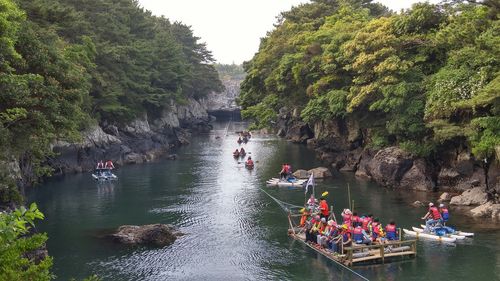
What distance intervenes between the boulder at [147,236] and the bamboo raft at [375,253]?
29.6 feet

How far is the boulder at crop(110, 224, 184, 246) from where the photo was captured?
92.3 ft

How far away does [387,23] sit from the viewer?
4297cm

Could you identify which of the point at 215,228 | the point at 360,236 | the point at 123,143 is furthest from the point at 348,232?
the point at 123,143

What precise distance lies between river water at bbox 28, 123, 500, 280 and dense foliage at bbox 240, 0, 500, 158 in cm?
556

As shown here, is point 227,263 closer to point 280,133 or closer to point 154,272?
point 154,272

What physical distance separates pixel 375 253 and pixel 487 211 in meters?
11.2

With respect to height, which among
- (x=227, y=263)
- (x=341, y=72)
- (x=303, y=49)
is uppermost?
(x=303, y=49)

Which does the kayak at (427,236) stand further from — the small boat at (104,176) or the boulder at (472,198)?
the small boat at (104,176)

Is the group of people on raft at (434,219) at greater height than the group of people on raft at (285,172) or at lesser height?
lesser

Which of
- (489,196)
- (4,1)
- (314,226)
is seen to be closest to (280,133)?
(489,196)

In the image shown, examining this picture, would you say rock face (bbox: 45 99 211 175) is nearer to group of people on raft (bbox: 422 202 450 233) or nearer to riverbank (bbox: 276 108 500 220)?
riverbank (bbox: 276 108 500 220)

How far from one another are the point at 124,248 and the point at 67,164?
101ft

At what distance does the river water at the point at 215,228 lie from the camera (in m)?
23.9

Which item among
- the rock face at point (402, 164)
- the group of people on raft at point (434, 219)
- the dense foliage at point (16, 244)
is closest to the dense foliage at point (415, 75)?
the rock face at point (402, 164)
